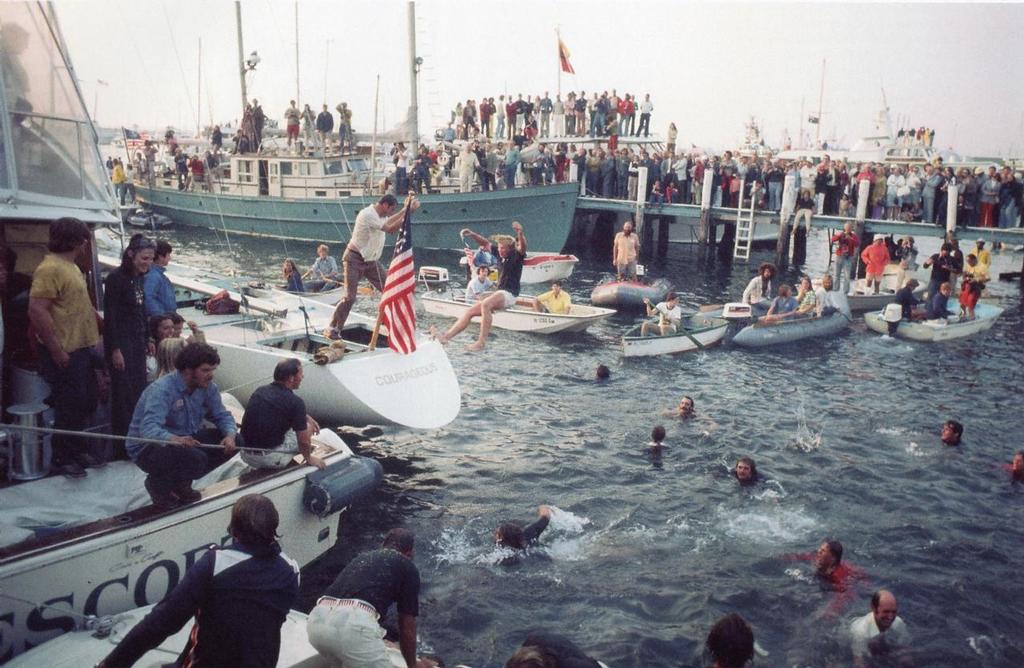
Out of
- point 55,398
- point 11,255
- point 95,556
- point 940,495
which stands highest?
point 11,255

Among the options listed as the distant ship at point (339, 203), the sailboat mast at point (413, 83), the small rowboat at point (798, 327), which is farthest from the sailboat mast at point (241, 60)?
the small rowboat at point (798, 327)

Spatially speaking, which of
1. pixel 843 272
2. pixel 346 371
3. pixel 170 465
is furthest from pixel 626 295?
pixel 170 465

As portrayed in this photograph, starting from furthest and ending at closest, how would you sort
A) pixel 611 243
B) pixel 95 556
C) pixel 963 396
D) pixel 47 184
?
1. pixel 611 243
2. pixel 963 396
3. pixel 47 184
4. pixel 95 556

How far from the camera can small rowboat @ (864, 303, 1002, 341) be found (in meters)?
19.3

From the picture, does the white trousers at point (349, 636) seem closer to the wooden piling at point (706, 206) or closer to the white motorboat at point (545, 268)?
the white motorboat at point (545, 268)

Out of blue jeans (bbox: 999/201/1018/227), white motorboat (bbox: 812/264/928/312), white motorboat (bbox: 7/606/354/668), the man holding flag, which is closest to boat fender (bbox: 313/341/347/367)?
the man holding flag

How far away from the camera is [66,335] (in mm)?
7137

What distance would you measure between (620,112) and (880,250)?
52.2 feet

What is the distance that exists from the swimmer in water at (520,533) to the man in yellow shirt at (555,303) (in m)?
10.2

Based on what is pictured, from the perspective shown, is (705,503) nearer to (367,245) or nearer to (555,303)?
(367,245)

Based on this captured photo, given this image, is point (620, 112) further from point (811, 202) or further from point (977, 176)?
point (977, 176)

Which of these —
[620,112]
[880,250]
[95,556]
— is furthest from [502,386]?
[620,112]

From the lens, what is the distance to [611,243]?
34.6 meters

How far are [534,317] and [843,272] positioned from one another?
9852 mm
